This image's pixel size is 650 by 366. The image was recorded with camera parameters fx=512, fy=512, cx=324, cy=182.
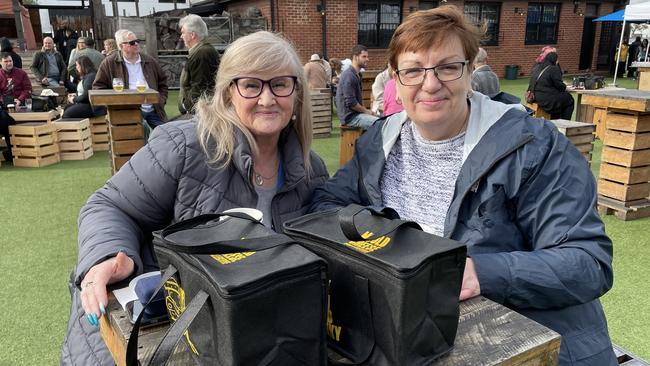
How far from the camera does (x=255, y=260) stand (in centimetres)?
105

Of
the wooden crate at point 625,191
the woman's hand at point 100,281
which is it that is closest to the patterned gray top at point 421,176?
the woman's hand at point 100,281

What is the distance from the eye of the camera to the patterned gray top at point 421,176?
6.08ft

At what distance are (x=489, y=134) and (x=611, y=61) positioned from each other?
86.2ft

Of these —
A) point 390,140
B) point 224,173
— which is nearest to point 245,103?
point 224,173

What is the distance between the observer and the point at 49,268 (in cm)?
406

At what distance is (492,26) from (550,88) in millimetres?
13678

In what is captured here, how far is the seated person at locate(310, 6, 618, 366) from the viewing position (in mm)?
1512

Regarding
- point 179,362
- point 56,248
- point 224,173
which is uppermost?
point 224,173

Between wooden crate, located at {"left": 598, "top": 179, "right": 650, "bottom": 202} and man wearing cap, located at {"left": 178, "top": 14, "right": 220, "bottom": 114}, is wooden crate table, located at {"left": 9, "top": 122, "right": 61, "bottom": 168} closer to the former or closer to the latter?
man wearing cap, located at {"left": 178, "top": 14, "right": 220, "bottom": 114}

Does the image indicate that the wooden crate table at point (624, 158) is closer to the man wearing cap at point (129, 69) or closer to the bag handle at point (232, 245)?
the bag handle at point (232, 245)

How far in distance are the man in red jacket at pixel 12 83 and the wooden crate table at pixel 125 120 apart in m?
4.46

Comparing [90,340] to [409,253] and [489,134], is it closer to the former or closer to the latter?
[409,253]

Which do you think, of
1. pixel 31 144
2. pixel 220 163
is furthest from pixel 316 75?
pixel 220 163

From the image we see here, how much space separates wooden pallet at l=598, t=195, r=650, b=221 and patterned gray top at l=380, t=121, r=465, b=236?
3.99 metres
